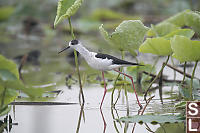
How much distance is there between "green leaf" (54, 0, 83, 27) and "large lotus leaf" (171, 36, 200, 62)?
45 cm

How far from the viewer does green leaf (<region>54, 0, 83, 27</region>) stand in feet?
5.91

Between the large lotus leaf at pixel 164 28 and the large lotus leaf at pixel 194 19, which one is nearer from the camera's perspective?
the large lotus leaf at pixel 194 19

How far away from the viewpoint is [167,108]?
5.98ft

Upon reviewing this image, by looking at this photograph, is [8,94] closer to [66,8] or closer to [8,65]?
[8,65]

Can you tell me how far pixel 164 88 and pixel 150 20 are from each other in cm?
270

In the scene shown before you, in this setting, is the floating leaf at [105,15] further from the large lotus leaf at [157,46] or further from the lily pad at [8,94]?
the lily pad at [8,94]

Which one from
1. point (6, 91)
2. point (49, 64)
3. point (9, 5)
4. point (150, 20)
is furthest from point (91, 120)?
point (9, 5)

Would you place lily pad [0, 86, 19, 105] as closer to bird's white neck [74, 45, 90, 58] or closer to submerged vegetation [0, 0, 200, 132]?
submerged vegetation [0, 0, 200, 132]

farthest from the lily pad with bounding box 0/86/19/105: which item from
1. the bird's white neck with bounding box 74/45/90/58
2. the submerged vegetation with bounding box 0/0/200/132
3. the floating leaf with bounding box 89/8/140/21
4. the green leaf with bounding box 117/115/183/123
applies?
the floating leaf with bounding box 89/8/140/21

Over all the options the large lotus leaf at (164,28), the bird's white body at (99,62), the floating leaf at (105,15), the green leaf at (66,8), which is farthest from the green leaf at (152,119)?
the floating leaf at (105,15)

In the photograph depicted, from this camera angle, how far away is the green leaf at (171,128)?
1.52 meters

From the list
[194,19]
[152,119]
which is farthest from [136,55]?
[152,119]

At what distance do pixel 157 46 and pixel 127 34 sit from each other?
0.49 ft

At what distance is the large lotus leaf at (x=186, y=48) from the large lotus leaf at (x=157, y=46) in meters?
0.17
